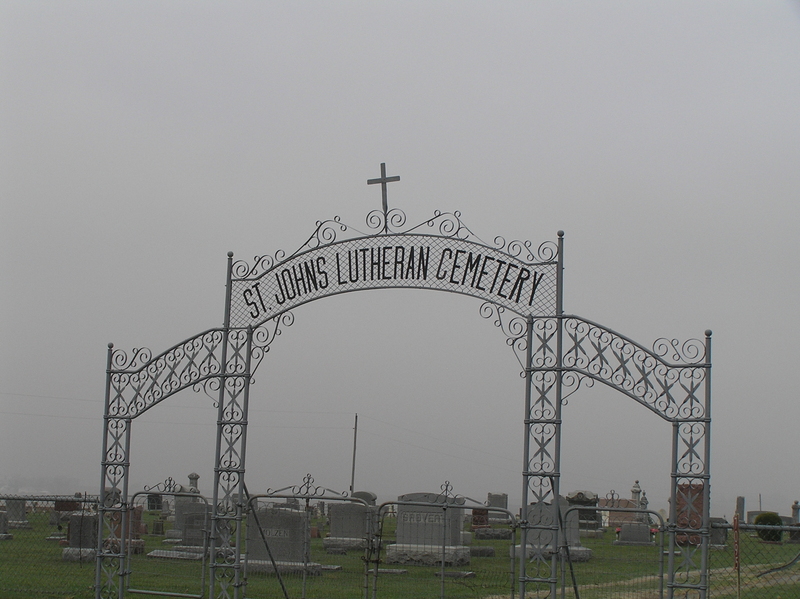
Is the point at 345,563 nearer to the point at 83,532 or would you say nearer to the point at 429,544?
the point at 429,544

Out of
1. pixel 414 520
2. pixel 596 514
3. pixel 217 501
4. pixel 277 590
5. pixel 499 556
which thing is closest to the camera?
pixel 217 501

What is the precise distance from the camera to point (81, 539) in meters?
13.9

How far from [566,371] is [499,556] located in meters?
7.33

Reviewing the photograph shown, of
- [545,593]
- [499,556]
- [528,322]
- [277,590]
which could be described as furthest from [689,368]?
[499,556]

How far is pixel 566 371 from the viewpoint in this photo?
9.20 m

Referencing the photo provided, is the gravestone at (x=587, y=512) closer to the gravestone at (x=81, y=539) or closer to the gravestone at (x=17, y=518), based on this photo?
the gravestone at (x=81, y=539)

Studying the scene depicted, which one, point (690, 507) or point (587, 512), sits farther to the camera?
point (587, 512)

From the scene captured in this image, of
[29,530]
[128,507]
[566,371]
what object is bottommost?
[29,530]

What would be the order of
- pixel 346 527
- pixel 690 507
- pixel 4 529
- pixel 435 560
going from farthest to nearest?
pixel 4 529 < pixel 346 527 < pixel 435 560 < pixel 690 507

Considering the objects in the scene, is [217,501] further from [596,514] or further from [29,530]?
[596,514]

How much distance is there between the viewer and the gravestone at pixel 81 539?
44.9 feet

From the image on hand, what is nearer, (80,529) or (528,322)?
(528,322)

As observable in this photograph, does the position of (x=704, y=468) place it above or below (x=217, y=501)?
above

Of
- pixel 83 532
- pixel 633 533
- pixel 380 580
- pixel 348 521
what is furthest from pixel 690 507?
pixel 83 532
